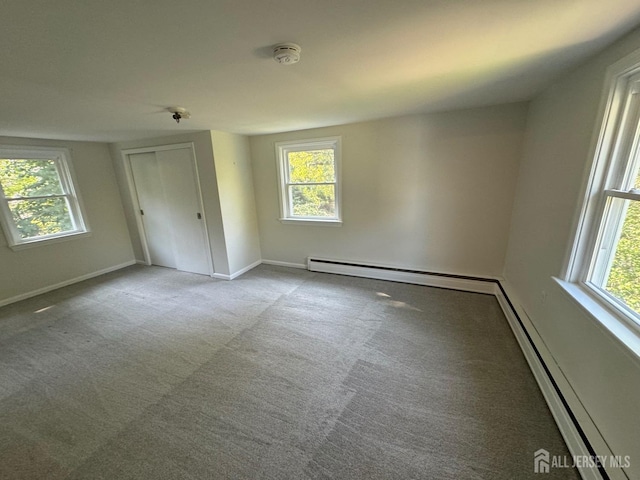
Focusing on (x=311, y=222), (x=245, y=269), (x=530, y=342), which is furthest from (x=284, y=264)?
(x=530, y=342)

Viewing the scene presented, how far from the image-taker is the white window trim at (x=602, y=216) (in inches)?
50.4

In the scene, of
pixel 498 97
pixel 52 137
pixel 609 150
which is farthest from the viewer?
pixel 52 137

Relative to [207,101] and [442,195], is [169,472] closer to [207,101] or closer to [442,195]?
[207,101]

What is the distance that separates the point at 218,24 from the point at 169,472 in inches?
Result: 88.3

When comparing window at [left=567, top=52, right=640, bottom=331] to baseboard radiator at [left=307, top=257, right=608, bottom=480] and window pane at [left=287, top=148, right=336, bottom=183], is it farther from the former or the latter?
window pane at [left=287, top=148, right=336, bottom=183]

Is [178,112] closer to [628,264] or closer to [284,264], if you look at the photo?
[284,264]

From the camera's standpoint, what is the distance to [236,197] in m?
3.93

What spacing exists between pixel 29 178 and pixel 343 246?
4581 mm

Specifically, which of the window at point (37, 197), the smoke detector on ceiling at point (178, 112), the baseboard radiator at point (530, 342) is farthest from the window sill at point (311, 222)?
the window at point (37, 197)

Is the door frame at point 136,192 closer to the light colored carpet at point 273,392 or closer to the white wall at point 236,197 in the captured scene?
the white wall at point 236,197

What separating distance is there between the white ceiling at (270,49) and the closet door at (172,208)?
144cm

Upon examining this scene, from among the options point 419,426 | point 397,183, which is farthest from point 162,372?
point 397,183

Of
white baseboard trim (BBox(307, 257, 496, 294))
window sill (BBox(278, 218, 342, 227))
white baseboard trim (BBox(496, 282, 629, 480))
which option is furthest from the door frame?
white baseboard trim (BBox(496, 282, 629, 480))

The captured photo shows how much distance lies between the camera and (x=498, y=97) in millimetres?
2420
